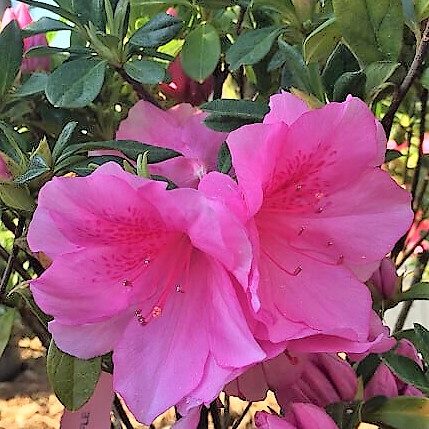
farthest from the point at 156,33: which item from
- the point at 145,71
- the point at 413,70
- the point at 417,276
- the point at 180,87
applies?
the point at 417,276

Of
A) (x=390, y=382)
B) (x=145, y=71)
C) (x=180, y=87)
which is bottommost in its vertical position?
(x=390, y=382)

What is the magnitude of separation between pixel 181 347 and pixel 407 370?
0.82ft

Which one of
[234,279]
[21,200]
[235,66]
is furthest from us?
[235,66]

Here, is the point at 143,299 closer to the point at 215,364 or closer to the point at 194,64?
the point at 215,364

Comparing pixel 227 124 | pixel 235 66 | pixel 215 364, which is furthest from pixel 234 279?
pixel 235 66

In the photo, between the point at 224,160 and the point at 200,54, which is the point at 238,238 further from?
the point at 200,54

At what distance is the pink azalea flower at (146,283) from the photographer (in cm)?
49

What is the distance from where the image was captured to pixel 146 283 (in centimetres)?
56

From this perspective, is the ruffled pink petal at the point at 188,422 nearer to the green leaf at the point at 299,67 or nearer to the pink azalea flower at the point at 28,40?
the green leaf at the point at 299,67

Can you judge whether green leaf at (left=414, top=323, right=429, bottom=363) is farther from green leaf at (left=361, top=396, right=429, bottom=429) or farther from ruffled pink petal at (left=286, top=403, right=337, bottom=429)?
ruffled pink petal at (left=286, top=403, right=337, bottom=429)

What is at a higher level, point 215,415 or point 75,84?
point 75,84

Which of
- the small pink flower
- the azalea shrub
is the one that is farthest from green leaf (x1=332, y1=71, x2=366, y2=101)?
the small pink flower

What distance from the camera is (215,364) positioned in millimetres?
523

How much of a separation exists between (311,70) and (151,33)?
200 millimetres
